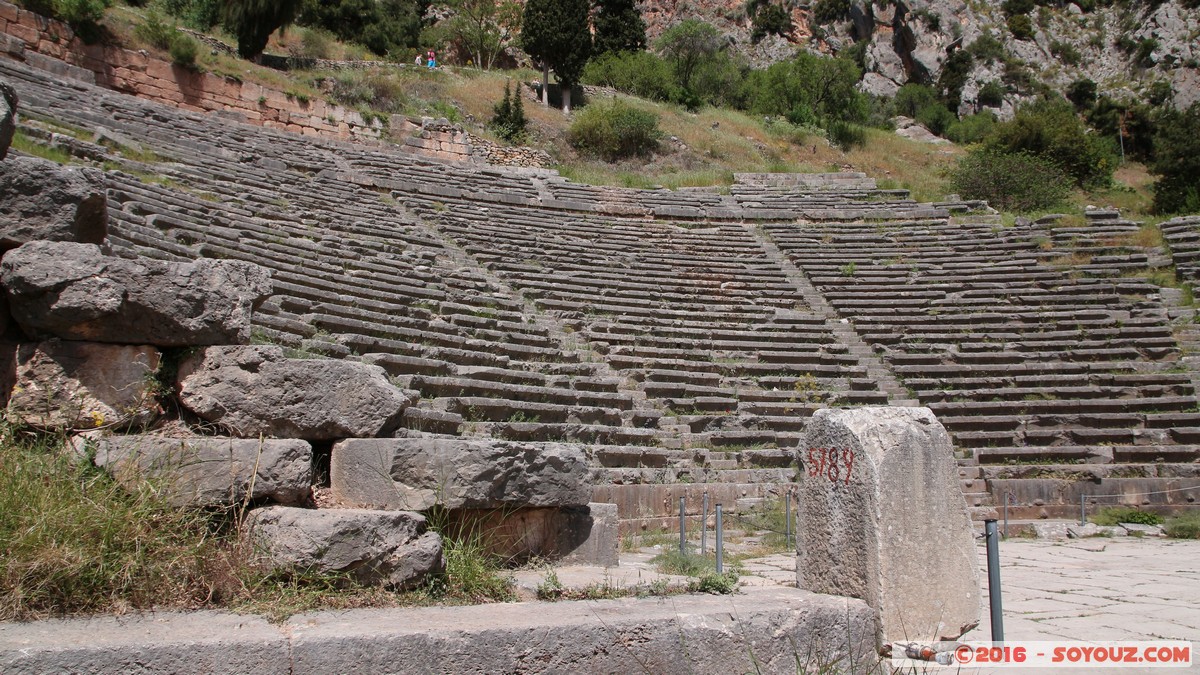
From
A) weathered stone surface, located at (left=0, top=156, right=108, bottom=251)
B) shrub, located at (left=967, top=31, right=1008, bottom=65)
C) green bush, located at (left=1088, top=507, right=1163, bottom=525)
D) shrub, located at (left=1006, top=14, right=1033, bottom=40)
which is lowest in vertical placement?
green bush, located at (left=1088, top=507, right=1163, bottom=525)

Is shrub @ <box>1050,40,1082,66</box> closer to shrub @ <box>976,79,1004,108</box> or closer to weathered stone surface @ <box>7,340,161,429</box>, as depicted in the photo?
shrub @ <box>976,79,1004,108</box>

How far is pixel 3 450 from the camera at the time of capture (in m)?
2.63

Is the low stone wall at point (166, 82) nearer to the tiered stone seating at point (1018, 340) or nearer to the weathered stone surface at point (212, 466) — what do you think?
the tiered stone seating at point (1018, 340)

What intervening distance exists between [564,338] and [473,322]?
135 centimetres

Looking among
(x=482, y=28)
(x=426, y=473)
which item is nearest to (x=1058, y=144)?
(x=482, y=28)

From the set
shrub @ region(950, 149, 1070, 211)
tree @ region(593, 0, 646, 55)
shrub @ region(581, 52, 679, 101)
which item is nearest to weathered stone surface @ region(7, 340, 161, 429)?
shrub @ region(950, 149, 1070, 211)

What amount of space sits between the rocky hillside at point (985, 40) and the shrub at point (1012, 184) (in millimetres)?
29412

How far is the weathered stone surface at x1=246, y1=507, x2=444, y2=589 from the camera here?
270 centimetres

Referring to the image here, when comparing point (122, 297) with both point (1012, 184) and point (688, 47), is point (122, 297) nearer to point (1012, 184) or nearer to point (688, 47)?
point (1012, 184)

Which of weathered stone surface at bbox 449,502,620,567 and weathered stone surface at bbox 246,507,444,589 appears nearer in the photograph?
weathered stone surface at bbox 246,507,444,589

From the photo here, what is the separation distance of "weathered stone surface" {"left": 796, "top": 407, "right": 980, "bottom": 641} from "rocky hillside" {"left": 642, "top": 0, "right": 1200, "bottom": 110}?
5083cm

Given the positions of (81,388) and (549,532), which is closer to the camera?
(81,388)

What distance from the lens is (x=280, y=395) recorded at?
3.21 metres

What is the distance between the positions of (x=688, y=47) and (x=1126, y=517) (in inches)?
1299
